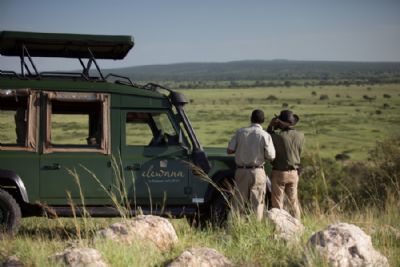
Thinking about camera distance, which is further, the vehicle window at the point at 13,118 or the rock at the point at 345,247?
the vehicle window at the point at 13,118

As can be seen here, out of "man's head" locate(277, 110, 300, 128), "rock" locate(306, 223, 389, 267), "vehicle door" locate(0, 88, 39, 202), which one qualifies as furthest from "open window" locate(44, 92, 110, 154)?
"rock" locate(306, 223, 389, 267)

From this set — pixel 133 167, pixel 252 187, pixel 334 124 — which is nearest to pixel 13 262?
pixel 133 167

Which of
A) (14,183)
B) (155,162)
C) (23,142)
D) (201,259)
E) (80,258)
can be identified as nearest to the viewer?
(80,258)

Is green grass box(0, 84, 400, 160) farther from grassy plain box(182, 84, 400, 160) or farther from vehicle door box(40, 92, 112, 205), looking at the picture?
vehicle door box(40, 92, 112, 205)

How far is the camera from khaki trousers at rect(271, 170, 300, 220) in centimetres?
905

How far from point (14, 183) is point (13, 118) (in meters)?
0.84

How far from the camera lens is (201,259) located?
611cm

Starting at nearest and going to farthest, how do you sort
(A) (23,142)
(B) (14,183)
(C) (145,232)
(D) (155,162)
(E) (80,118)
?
(C) (145,232) → (B) (14,183) → (A) (23,142) → (D) (155,162) → (E) (80,118)

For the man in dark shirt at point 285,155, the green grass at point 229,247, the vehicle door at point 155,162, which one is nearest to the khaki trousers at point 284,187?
the man in dark shirt at point 285,155

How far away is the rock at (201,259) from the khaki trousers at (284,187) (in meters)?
2.86

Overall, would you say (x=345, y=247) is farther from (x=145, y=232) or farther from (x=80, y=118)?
(x=80, y=118)

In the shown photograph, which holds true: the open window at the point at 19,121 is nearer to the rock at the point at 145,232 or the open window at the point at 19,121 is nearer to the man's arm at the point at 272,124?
the rock at the point at 145,232

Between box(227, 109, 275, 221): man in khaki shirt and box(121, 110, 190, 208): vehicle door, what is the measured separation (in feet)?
2.35

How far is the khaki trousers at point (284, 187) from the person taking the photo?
9.05 metres
